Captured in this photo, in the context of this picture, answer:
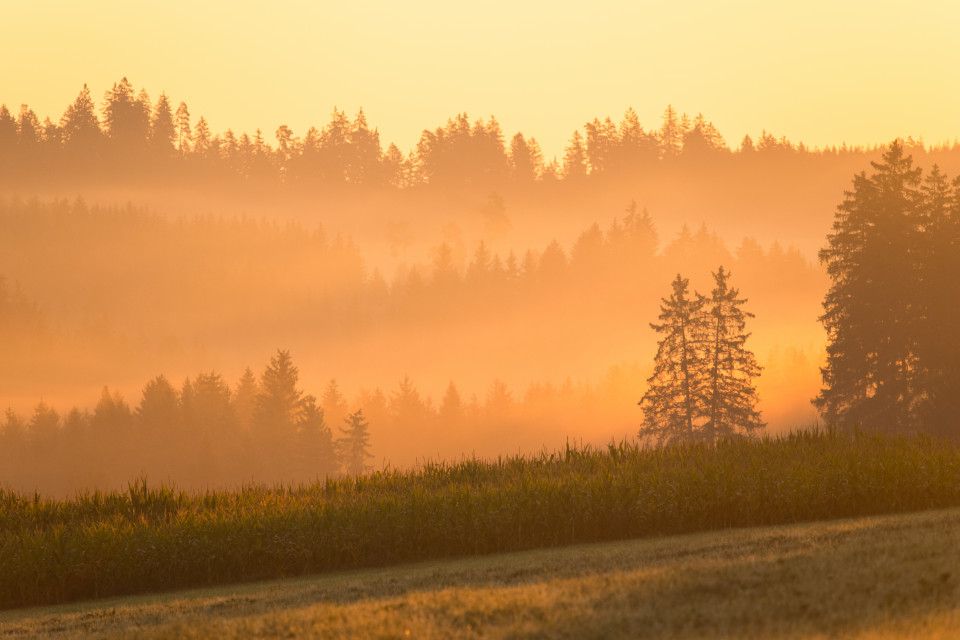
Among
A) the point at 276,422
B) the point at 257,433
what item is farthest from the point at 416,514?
the point at 257,433

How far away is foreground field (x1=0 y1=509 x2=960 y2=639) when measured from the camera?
1133cm

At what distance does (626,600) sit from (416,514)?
9152mm

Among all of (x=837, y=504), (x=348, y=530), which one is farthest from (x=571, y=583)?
(x=837, y=504)

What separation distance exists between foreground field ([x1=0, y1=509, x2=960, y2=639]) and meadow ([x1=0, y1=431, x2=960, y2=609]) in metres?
1.62

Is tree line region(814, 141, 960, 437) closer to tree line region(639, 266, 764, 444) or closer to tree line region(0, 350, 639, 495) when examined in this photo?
tree line region(639, 266, 764, 444)

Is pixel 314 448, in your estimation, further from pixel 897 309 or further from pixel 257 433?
pixel 897 309

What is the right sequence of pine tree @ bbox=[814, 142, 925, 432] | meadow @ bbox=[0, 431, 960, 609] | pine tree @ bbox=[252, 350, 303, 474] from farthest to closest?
pine tree @ bbox=[252, 350, 303, 474] < pine tree @ bbox=[814, 142, 925, 432] < meadow @ bbox=[0, 431, 960, 609]

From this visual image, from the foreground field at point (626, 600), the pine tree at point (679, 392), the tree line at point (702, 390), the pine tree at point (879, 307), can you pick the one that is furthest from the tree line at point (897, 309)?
the foreground field at point (626, 600)

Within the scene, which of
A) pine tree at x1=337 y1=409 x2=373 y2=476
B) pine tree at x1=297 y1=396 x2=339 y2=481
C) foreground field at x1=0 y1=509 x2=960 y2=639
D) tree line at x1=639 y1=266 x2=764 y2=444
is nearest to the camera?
foreground field at x1=0 y1=509 x2=960 y2=639

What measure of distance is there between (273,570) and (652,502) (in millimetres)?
8105

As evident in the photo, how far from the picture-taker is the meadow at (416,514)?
1944cm

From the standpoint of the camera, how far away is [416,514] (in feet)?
68.8

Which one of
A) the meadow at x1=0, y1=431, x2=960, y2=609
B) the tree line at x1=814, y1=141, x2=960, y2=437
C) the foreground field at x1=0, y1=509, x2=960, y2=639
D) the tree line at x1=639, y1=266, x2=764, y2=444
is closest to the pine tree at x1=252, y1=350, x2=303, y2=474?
the tree line at x1=639, y1=266, x2=764, y2=444

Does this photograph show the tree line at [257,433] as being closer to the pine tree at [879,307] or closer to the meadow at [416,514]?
the pine tree at [879,307]
